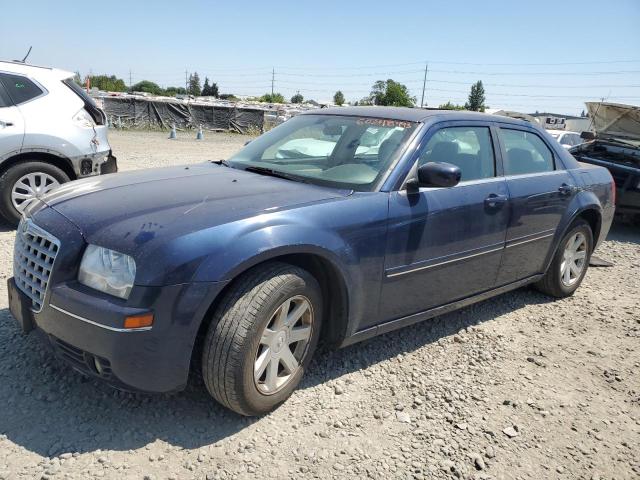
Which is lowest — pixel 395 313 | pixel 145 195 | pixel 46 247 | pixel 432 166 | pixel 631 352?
pixel 631 352

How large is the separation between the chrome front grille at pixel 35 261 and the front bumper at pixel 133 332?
0.41 ft

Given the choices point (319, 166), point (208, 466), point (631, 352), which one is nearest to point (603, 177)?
point (631, 352)

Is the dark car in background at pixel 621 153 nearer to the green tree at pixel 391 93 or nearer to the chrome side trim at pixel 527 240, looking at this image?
the chrome side trim at pixel 527 240

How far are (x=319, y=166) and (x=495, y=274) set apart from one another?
1.64 metres

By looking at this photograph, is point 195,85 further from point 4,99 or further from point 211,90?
point 4,99

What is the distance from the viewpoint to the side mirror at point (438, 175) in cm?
326

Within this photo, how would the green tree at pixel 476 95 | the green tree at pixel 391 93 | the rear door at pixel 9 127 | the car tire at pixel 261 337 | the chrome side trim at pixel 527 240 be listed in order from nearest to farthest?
the car tire at pixel 261 337, the chrome side trim at pixel 527 240, the rear door at pixel 9 127, the green tree at pixel 391 93, the green tree at pixel 476 95

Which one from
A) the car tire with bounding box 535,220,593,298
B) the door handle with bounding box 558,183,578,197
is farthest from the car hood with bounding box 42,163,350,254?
the car tire with bounding box 535,220,593,298

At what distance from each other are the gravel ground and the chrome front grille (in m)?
0.58

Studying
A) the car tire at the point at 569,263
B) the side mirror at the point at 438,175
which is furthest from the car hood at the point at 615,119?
the side mirror at the point at 438,175

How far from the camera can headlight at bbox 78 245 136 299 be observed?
2.44 m

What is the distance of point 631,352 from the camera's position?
416cm

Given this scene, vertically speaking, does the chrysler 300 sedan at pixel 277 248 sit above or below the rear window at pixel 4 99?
below

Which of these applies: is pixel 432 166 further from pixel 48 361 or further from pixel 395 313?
pixel 48 361
